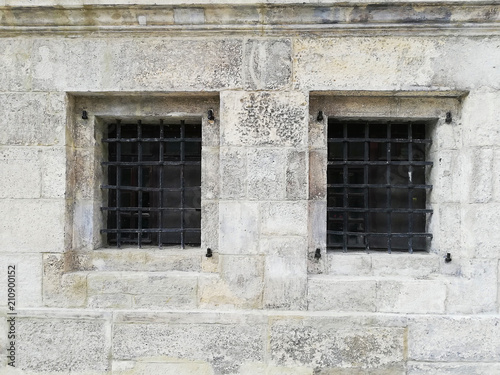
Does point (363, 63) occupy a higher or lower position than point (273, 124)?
higher

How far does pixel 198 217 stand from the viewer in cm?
307

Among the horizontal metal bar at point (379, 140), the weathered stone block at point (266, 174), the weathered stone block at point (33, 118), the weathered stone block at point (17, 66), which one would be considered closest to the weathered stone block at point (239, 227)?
the weathered stone block at point (266, 174)

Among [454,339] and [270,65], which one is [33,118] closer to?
[270,65]

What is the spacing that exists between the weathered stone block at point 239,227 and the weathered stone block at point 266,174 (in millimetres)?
112

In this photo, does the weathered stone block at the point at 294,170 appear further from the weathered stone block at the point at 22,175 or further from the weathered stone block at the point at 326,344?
the weathered stone block at the point at 22,175

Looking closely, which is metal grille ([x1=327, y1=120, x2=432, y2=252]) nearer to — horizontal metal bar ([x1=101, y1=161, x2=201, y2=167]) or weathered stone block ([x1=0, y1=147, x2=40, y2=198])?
horizontal metal bar ([x1=101, y1=161, x2=201, y2=167])

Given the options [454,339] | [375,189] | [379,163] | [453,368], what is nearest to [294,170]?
[379,163]

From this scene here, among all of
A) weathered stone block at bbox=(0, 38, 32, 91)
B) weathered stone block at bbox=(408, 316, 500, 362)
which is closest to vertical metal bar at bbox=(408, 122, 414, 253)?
weathered stone block at bbox=(408, 316, 500, 362)

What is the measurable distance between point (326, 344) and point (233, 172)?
55.5 inches

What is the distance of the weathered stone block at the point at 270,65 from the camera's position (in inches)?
105

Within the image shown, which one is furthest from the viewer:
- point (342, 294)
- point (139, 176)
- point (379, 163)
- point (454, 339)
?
point (139, 176)

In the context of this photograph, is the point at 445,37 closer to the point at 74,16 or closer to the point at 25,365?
the point at 74,16

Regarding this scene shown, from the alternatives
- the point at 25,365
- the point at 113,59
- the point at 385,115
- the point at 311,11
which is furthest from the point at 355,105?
the point at 25,365

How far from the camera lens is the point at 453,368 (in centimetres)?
260
